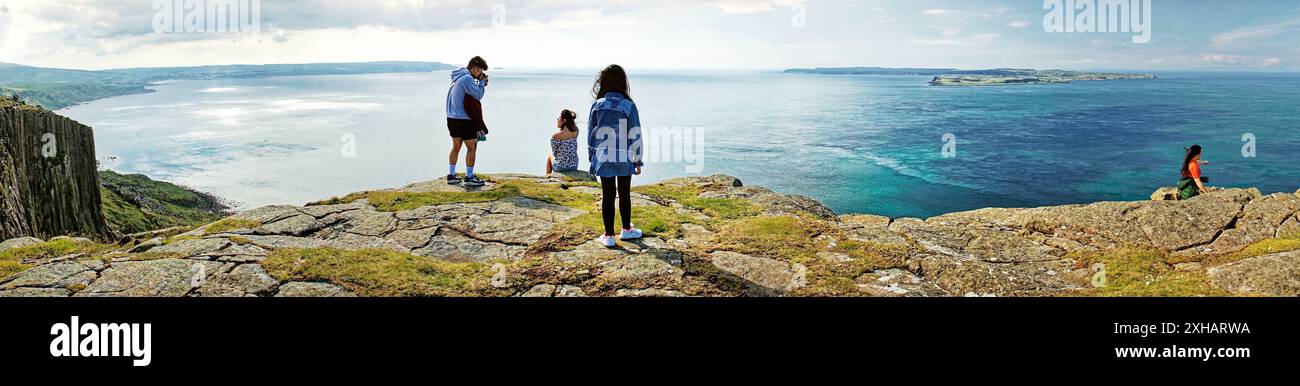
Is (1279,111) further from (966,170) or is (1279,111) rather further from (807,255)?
(807,255)

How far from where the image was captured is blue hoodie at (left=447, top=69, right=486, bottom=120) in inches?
529

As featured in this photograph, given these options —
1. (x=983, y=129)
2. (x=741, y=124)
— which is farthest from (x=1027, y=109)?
(x=741, y=124)

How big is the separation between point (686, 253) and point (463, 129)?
7134mm

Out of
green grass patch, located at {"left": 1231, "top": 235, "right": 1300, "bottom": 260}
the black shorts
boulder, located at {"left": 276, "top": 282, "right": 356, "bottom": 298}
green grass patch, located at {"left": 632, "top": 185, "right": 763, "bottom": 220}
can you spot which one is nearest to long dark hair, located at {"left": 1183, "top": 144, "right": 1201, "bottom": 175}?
green grass patch, located at {"left": 1231, "top": 235, "right": 1300, "bottom": 260}

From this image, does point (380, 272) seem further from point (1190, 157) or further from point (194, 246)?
point (1190, 157)

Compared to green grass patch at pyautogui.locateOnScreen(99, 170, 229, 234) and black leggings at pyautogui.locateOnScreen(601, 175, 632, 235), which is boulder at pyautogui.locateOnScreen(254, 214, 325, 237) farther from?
green grass patch at pyautogui.locateOnScreen(99, 170, 229, 234)

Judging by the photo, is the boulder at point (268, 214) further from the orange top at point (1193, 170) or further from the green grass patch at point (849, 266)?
the orange top at point (1193, 170)

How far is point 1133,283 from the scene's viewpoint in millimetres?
7961

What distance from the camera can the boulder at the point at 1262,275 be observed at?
703 cm

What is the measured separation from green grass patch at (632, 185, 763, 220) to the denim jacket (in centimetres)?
383

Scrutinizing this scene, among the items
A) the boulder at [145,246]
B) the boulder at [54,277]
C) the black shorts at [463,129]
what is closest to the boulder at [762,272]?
the black shorts at [463,129]

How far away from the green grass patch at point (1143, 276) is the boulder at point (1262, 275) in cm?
15

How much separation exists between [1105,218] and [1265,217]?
2069mm

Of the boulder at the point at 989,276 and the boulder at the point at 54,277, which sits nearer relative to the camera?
the boulder at the point at 54,277
